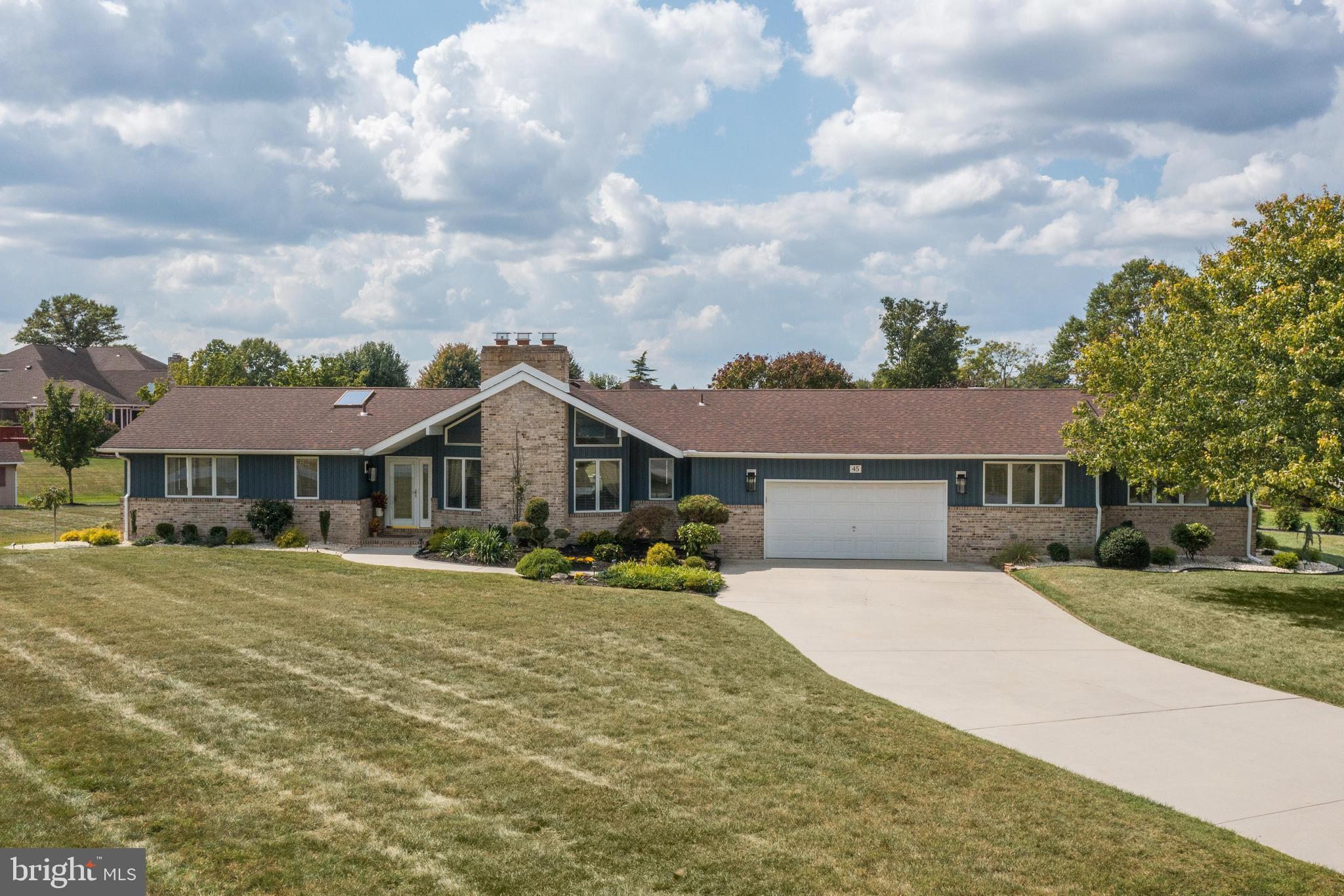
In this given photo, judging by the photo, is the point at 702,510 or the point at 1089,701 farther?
the point at 702,510

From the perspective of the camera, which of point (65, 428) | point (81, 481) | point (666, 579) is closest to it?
point (666, 579)

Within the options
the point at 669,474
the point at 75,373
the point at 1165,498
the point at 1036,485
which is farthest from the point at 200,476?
the point at 75,373

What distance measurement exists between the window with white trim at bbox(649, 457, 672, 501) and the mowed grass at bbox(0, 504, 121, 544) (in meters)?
17.2

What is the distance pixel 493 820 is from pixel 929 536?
20486 millimetres

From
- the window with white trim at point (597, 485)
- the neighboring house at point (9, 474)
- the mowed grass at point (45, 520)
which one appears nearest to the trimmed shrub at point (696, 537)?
the window with white trim at point (597, 485)

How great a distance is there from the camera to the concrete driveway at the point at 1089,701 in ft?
29.0

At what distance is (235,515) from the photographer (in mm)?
26906

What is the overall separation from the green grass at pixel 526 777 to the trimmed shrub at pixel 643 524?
10212 millimetres

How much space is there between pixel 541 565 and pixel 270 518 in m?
9.91

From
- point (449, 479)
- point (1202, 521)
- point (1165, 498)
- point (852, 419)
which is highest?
point (852, 419)

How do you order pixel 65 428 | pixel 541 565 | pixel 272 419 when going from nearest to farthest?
pixel 541 565 < pixel 272 419 < pixel 65 428

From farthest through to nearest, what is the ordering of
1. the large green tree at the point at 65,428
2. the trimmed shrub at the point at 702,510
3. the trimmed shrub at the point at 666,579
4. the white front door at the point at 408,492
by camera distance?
the large green tree at the point at 65,428 < the white front door at the point at 408,492 < the trimmed shrub at the point at 702,510 < the trimmed shrub at the point at 666,579

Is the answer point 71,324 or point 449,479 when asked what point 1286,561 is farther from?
point 71,324

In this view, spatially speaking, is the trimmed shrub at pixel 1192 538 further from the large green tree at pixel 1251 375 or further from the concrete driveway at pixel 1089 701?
the concrete driveway at pixel 1089 701
